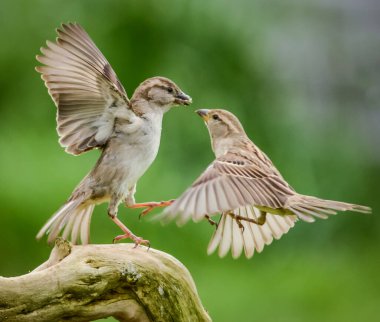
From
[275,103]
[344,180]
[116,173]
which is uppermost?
[275,103]

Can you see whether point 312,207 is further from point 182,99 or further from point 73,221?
point 73,221

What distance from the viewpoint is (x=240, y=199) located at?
4.93 metres

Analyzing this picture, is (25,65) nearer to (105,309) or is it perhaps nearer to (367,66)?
(367,66)

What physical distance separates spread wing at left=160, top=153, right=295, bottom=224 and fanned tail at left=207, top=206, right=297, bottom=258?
313 mm

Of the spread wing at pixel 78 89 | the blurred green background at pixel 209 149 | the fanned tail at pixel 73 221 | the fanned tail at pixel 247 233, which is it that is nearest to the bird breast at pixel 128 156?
the spread wing at pixel 78 89

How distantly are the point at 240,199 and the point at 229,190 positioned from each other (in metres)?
0.07

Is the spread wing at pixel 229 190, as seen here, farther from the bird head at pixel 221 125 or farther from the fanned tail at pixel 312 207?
the bird head at pixel 221 125

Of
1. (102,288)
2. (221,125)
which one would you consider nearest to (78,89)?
(221,125)

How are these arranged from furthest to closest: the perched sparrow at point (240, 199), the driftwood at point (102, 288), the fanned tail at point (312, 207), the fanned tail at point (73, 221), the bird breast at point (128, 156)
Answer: the bird breast at point (128, 156) → the fanned tail at point (73, 221) → the fanned tail at point (312, 207) → the perched sparrow at point (240, 199) → the driftwood at point (102, 288)

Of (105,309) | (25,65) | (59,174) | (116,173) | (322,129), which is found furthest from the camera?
(322,129)

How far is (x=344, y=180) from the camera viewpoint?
10.2 meters

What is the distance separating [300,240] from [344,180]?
0.73 meters

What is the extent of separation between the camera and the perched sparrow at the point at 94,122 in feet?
17.7

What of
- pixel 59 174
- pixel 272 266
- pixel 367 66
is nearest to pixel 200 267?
pixel 272 266
